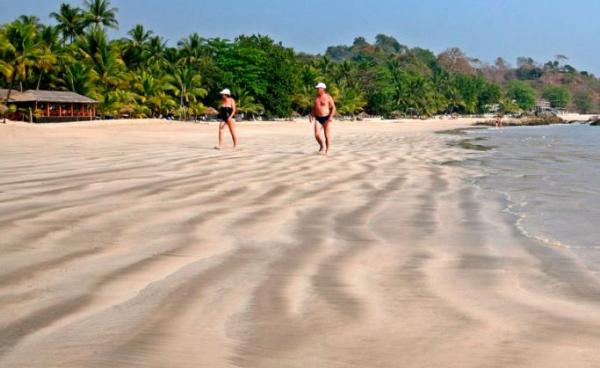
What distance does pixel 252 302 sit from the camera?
2.51 meters

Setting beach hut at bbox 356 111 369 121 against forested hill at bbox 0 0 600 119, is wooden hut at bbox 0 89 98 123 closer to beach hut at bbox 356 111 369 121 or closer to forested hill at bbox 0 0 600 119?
forested hill at bbox 0 0 600 119

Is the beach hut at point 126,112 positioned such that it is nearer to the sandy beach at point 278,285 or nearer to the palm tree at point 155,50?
the palm tree at point 155,50

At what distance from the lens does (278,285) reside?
2.79 m

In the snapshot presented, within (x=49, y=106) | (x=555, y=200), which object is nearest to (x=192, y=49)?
(x=49, y=106)

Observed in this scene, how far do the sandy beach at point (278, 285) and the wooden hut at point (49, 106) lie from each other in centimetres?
3596

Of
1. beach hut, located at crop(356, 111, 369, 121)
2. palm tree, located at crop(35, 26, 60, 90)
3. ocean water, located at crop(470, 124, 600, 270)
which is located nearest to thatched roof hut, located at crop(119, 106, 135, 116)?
palm tree, located at crop(35, 26, 60, 90)

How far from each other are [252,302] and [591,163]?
11.1 meters

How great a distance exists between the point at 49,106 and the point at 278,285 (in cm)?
4184

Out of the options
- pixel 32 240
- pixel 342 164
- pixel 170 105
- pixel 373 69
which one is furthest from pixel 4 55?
pixel 373 69

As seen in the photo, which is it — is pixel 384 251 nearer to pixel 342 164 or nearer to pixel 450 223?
pixel 450 223

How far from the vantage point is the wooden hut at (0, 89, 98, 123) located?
38.8 metres

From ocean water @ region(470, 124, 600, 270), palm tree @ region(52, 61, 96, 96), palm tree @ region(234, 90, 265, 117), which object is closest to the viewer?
ocean water @ region(470, 124, 600, 270)

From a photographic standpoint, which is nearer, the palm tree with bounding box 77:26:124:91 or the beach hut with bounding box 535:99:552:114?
the palm tree with bounding box 77:26:124:91

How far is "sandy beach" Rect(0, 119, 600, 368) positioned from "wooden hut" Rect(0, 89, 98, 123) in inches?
1416
